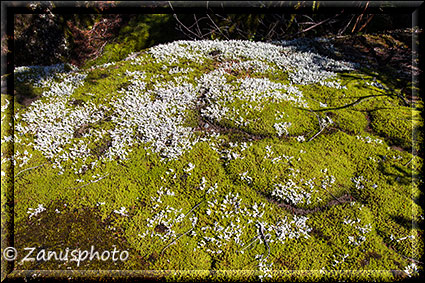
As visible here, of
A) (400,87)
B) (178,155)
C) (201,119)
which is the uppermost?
(400,87)

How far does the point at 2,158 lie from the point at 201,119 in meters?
3.19

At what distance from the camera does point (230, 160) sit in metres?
4.23

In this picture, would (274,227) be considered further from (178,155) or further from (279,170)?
(178,155)

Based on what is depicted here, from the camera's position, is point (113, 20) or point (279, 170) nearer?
point (279, 170)

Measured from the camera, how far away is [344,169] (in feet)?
14.1

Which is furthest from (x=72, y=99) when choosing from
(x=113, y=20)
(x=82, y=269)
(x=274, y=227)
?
(x=113, y=20)

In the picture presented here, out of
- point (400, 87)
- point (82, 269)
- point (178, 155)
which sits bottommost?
point (82, 269)

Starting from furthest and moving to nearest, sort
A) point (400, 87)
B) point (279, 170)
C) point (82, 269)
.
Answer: point (400, 87) < point (279, 170) < point (82, 269)

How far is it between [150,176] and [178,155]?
1.85 feet

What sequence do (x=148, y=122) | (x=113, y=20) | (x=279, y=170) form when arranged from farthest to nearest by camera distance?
(x=113, y=20) → (x=148, y=122) → (x=279, y=170)

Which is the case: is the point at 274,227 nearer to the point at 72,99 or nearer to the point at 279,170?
the point at 279,170

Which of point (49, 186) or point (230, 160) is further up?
point (230, 160)

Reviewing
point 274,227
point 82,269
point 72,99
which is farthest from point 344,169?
point 72,99

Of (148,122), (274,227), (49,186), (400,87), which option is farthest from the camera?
(400,87)
